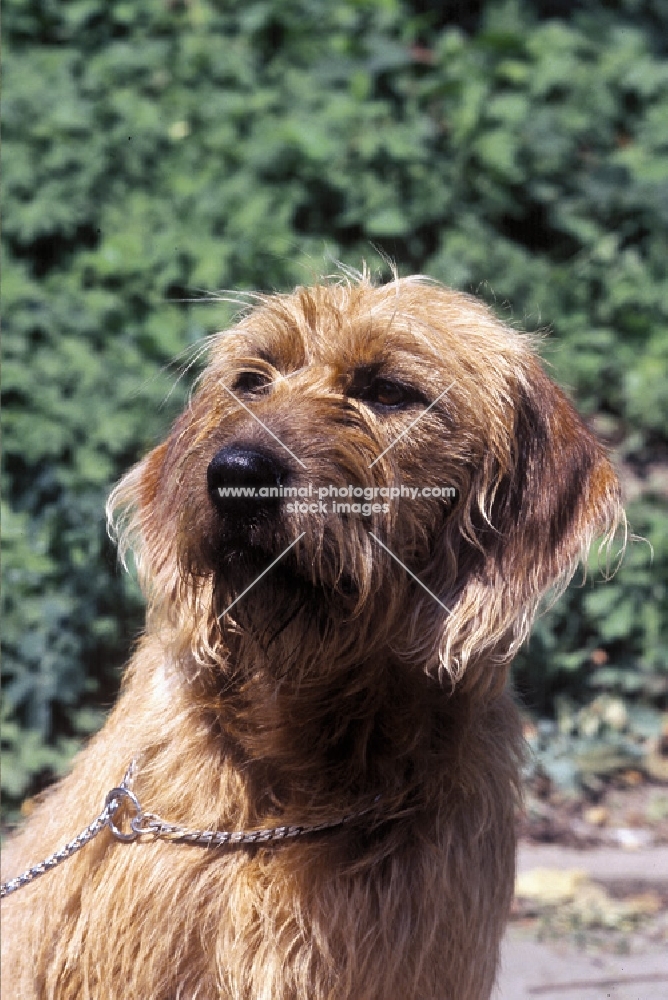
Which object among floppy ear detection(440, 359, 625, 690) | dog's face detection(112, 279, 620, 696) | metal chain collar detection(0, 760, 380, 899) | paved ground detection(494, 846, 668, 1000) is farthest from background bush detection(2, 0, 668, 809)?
floppy ear detection(440, 359, 625, 690)

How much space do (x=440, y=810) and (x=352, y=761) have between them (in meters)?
0.23

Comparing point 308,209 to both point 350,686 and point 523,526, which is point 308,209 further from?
point 350,686

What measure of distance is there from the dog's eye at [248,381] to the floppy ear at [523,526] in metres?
0.56

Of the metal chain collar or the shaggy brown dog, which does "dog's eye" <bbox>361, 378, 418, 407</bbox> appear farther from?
the metal chain collar

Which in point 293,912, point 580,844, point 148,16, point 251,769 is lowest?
point 580,844

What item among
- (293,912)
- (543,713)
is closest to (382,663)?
(293,912)

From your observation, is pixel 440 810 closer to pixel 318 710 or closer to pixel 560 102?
pixel 318 710

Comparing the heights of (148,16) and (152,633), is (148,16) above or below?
above

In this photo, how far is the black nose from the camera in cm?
229

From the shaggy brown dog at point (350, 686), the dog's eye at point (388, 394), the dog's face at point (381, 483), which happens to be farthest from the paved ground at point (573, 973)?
the dog's eye at point (388, 394)

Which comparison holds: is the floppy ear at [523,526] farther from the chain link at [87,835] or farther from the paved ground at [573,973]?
the paved ground at [573,973]

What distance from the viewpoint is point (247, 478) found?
7.51 feet

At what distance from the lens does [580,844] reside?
491 cm

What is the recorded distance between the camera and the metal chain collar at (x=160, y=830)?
254 cm
